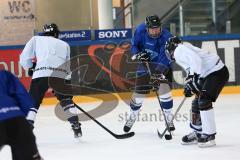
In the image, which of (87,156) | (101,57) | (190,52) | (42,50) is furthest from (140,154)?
(101,57)

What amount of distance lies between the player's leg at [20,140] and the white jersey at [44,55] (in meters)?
2.77

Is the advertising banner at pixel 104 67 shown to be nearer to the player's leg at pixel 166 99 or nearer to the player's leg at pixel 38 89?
the player's leg at pixel 166 99

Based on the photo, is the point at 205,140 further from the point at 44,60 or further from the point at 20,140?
the point at 20,140

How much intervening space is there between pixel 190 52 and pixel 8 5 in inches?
294

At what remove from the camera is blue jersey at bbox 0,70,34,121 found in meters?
2.91

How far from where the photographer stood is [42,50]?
5648 mm

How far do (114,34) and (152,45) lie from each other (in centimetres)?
410

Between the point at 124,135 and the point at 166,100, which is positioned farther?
the point at 166,100

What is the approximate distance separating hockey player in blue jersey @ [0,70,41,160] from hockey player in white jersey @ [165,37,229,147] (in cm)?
220

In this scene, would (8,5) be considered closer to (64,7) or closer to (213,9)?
(64,7)

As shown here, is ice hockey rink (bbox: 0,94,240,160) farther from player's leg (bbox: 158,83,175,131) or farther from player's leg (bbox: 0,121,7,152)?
player's leg (bbox: 0,121,7,152)

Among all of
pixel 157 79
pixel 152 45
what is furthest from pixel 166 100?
pixel 152 45

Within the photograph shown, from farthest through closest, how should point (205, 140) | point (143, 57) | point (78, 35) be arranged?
1. point (78, 35)
2. point (143, 57)
3. point (205, 140)

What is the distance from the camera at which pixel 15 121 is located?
9.50 ft
